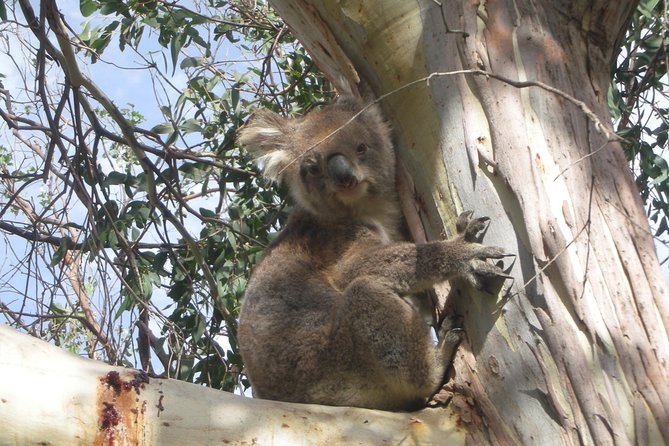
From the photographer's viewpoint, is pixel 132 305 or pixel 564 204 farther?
pixel 132 305

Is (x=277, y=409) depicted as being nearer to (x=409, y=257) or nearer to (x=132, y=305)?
(x=409, y=257)

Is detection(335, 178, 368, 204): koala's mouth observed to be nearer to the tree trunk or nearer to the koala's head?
the koala's head

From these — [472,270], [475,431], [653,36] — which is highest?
[653,36]

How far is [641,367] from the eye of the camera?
2.35 meters

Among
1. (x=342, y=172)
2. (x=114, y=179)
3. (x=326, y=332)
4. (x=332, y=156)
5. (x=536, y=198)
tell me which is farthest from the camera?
(x=114, y=179)

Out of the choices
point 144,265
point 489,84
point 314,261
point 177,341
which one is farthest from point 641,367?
point 144,265

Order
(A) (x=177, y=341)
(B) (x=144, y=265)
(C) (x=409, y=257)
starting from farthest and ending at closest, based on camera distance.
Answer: (B) (x=144, y=265), (A) (x=177, y=341), (C) (x=409, y=257)

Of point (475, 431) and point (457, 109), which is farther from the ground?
point (457, 109)

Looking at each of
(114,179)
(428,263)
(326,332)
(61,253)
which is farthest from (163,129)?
(428,263)

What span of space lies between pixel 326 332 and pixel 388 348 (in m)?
0.40

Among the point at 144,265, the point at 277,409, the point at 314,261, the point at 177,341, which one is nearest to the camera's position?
the point at 277,409

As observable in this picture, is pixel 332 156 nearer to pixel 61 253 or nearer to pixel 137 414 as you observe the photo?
pixel 61 253

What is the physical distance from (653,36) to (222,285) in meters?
3.25

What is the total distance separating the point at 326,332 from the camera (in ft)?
12.1
